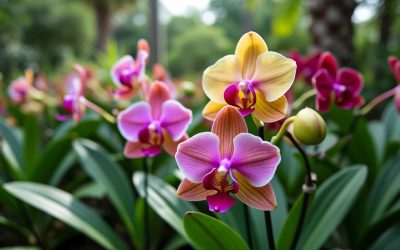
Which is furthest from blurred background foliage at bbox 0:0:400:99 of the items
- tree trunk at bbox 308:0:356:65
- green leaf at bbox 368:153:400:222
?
green leaf at bbox 368:153:400:222

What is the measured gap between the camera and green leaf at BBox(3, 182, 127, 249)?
0.90m

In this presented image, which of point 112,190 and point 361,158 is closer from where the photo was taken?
point 112,190

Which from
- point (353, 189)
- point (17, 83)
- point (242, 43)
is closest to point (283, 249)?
point (353, 189)

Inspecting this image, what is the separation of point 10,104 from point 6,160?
92 cm

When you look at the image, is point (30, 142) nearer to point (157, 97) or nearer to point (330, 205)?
point (157, 97)

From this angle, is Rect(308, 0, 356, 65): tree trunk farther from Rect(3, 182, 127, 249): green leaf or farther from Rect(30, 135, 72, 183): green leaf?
Rect(3, 182, 127, 249): green leaf

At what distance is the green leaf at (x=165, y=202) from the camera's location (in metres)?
0.81

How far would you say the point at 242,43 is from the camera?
0.58 metres

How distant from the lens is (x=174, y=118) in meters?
0.73

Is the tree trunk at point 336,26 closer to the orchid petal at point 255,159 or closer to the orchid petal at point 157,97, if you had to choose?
the orchid petal at point 157,97

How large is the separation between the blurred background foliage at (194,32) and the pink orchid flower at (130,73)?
173 centimetres

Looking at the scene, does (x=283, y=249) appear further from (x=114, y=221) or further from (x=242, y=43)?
(x=114, y=221)

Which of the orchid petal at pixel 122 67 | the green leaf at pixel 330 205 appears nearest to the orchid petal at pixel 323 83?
the green leaf at pixel 330 205

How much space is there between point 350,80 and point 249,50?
399 millimetres
